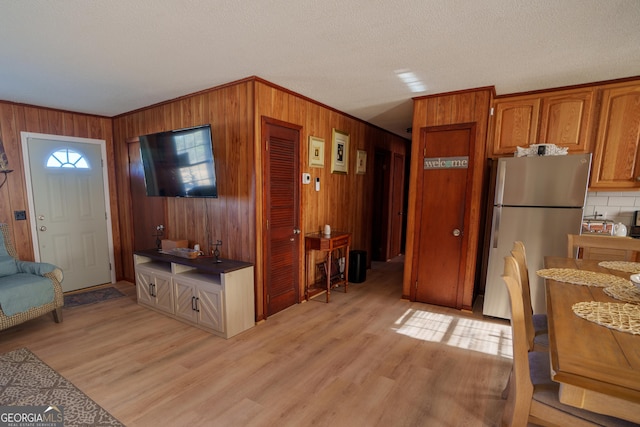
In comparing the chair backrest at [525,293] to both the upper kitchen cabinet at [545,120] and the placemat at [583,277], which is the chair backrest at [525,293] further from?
the upper kitchen cabinet at [545,120]

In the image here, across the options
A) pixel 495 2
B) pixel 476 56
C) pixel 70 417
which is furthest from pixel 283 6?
pixel 70 417

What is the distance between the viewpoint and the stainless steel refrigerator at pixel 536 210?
2574 millimetres

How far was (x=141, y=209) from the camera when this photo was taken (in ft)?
13.1

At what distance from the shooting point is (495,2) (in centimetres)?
158

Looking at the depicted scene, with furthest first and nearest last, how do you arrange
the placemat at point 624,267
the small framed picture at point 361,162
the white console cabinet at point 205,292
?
the small framed picture at point 361,162 → the white console cabinet at point 205,292 → the placemat at point 624,267

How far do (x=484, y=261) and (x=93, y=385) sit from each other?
4185mm

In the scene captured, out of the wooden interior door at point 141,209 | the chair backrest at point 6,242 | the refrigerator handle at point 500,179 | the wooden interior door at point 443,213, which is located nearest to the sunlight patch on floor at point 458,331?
the wooden interior door at point 443,213

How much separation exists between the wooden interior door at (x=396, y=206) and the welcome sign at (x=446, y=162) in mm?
2147

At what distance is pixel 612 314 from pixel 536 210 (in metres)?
1.83

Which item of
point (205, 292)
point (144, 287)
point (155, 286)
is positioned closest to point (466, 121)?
point (205, 292)

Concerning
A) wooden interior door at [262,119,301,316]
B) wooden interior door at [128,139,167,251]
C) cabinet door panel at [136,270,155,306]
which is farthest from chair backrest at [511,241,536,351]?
wooden interior door at [128,139,167,251]

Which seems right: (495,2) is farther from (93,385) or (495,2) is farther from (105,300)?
(105,300)

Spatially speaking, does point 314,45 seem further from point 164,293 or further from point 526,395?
point 164,293

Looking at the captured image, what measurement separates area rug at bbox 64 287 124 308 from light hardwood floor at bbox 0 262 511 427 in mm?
226
